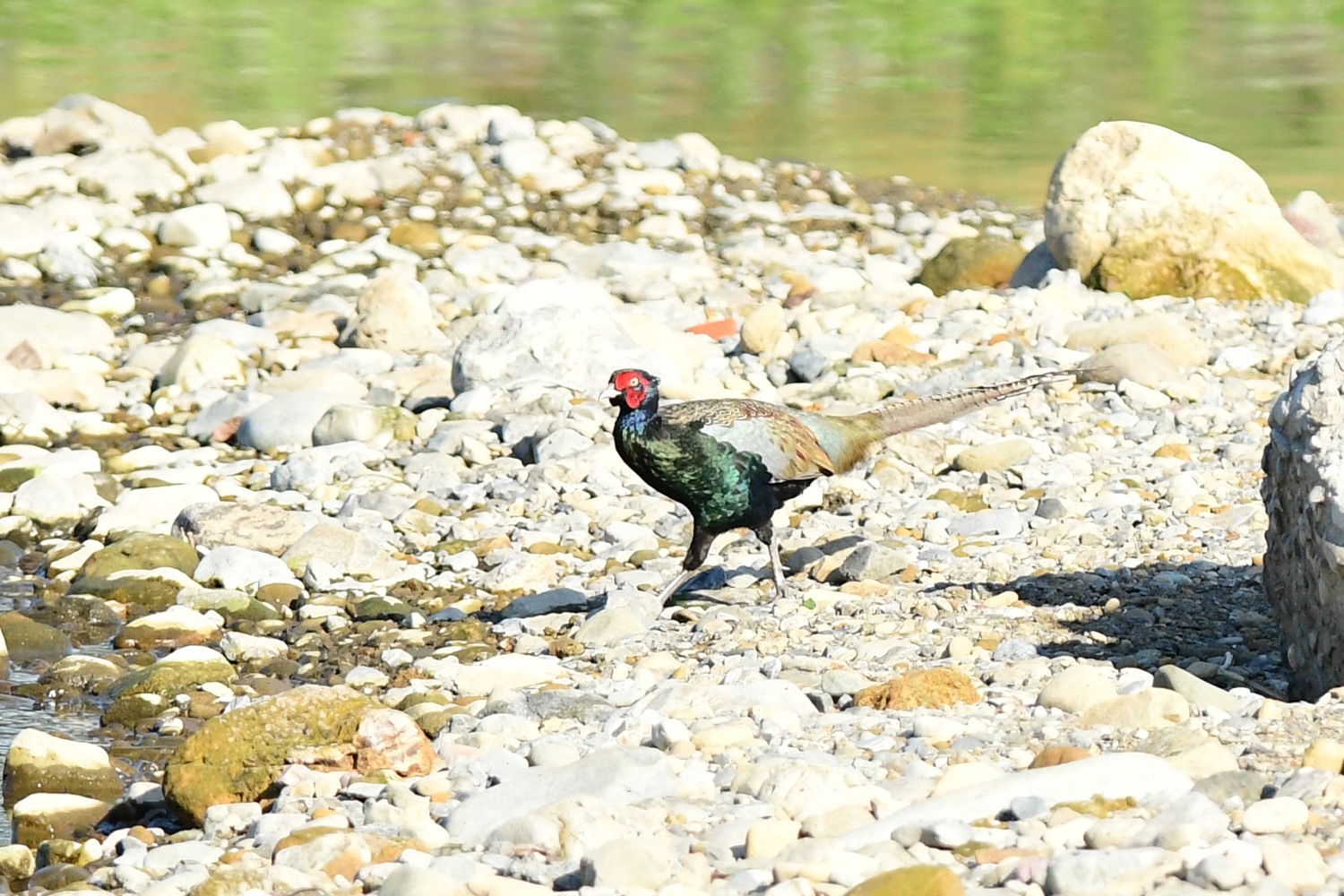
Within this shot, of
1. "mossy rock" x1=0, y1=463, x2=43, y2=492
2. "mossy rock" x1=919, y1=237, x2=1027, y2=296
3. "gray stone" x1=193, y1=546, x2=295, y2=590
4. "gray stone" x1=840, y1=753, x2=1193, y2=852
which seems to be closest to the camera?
"gray stone" x1=840, y1=753, x2=1193, y2=852

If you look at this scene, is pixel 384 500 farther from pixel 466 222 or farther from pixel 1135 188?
pixel 466 222

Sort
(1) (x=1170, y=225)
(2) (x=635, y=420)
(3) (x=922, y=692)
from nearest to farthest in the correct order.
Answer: (3) (x=922, y=692), (2) (x=635, y=420), (1) (x=1170, y=225)

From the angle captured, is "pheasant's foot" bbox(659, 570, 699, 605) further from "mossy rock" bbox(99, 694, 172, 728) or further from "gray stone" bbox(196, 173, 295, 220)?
"gray stone" bbox(196, 173, 295, 220)

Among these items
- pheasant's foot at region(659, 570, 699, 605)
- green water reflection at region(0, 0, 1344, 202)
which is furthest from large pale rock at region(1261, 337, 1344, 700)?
green water reflection at region(0, 0, 1344, 202)

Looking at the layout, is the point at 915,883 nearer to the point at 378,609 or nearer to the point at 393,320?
the point at 378,609

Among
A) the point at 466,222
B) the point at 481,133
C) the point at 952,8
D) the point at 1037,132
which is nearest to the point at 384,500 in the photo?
the point at 466,222

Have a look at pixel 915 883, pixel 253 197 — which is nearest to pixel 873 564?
pixel 915 883

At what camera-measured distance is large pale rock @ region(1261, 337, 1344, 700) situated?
560 centimetres

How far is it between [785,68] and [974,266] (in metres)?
13.6

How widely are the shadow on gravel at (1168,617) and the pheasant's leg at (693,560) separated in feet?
3.55

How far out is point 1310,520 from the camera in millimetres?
5742

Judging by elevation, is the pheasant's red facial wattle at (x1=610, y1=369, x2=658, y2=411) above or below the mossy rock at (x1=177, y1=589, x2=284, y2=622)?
above

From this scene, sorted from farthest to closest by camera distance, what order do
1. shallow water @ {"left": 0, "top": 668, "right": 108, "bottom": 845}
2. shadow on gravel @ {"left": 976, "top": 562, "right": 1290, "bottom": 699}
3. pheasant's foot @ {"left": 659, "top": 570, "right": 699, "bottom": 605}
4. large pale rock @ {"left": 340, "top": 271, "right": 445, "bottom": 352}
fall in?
large pale rock @ {"left": 340, "top": 271, "right": 445, "bottom": 352} < pheasant's foot @ {"left": 659, "top": 570, "right": 699, "bottom": 605} < shallow water @ {"left": 0, "top": 668, "right": 108, "bottom": 845} < shadow on gravel @ {"left": 976, "top": 562, "right": 1290, "bottom": 699}

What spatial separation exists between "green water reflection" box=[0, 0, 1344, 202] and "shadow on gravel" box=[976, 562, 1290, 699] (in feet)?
35.8
